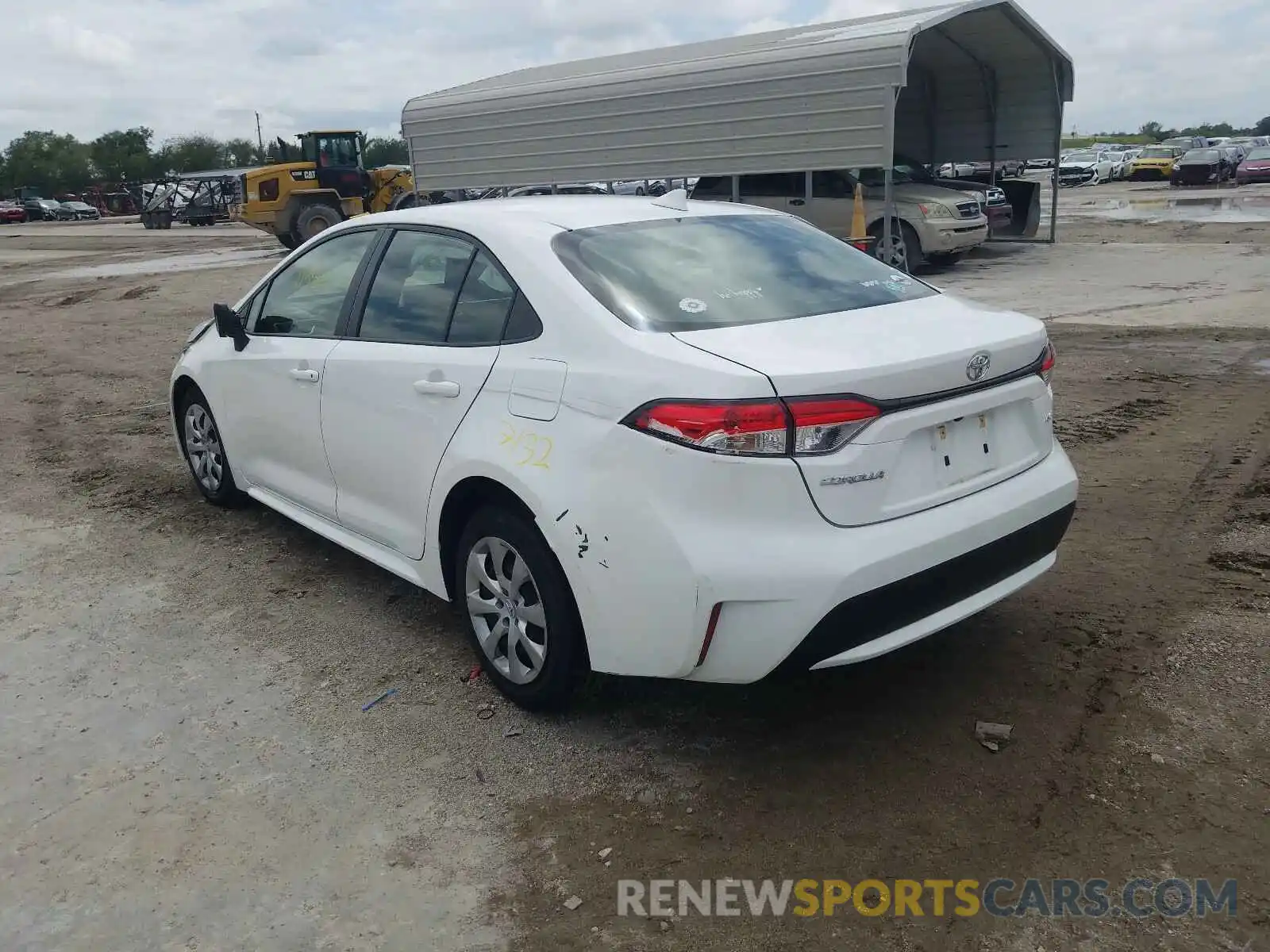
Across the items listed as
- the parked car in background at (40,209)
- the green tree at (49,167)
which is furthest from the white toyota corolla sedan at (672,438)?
the green tree at (49,167)

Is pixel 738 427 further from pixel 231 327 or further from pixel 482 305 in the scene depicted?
pixel 231 327

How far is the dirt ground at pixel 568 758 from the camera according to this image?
8.67 ft

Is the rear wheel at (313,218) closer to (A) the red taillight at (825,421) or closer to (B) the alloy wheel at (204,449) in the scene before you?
(B) the alloy wheel at (204,449)

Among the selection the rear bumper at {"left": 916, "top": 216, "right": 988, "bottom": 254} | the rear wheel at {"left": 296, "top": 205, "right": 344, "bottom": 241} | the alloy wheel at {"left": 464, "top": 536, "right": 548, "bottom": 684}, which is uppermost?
the rear wheel at {"left": 296, "top": 205, "right": 344, "bottom": 241}

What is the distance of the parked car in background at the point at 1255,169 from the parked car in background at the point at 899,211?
80.2ft

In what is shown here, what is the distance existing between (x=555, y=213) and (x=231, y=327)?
1.92 metres

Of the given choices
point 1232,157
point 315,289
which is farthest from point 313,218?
point 1232,157

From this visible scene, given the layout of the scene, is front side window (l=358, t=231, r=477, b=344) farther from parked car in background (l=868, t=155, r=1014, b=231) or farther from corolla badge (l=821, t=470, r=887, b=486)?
parked car in background (l=868, t=155, r=1014, b=231)

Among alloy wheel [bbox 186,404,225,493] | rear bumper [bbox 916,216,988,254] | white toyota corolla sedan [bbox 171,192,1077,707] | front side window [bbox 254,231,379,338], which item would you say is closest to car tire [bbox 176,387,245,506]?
alloy wheel [bbox 186,404,225,493]

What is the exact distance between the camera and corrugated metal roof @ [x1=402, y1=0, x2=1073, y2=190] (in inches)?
573

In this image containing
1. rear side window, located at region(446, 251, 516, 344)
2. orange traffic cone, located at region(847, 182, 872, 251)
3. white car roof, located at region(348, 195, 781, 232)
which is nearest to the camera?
rear side window, located at region(446, 251, 516, 344)

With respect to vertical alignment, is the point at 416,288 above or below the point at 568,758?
above

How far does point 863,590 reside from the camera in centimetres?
283

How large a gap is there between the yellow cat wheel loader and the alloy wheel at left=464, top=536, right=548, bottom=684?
66.2 feet
